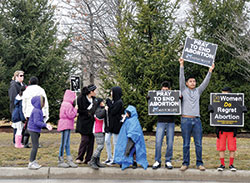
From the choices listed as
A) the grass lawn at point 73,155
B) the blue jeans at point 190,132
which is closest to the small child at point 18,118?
the grass lawn at point 73,155

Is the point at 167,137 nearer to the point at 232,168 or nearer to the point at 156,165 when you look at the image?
the point at 156,165

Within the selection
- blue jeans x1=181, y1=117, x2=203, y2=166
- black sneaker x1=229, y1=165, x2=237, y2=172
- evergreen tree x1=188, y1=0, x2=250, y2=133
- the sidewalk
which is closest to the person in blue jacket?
the sidewalk

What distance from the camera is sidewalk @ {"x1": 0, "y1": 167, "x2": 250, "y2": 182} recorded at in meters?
7.38

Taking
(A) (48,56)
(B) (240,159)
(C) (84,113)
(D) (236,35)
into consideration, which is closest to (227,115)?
(B) (240,159)

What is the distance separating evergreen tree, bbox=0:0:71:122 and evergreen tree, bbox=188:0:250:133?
6.15 meters

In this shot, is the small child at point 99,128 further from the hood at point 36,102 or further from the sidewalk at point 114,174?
the hood at point 36,102

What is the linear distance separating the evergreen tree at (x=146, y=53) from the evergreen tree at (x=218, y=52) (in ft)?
3.57

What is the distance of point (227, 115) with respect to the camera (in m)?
8.12

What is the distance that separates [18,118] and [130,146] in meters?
4.16

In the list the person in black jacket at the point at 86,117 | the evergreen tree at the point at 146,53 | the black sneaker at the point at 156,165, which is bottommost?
the black sneaker at the point at 156,165

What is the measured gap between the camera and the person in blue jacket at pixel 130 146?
754cm

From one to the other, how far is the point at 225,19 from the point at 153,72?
154 inches

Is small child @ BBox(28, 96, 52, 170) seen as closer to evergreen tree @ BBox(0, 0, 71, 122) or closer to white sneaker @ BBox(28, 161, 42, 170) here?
white sneaker @ BBox(28, 161, 42, 170)

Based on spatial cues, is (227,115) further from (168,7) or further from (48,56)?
(48,56)
